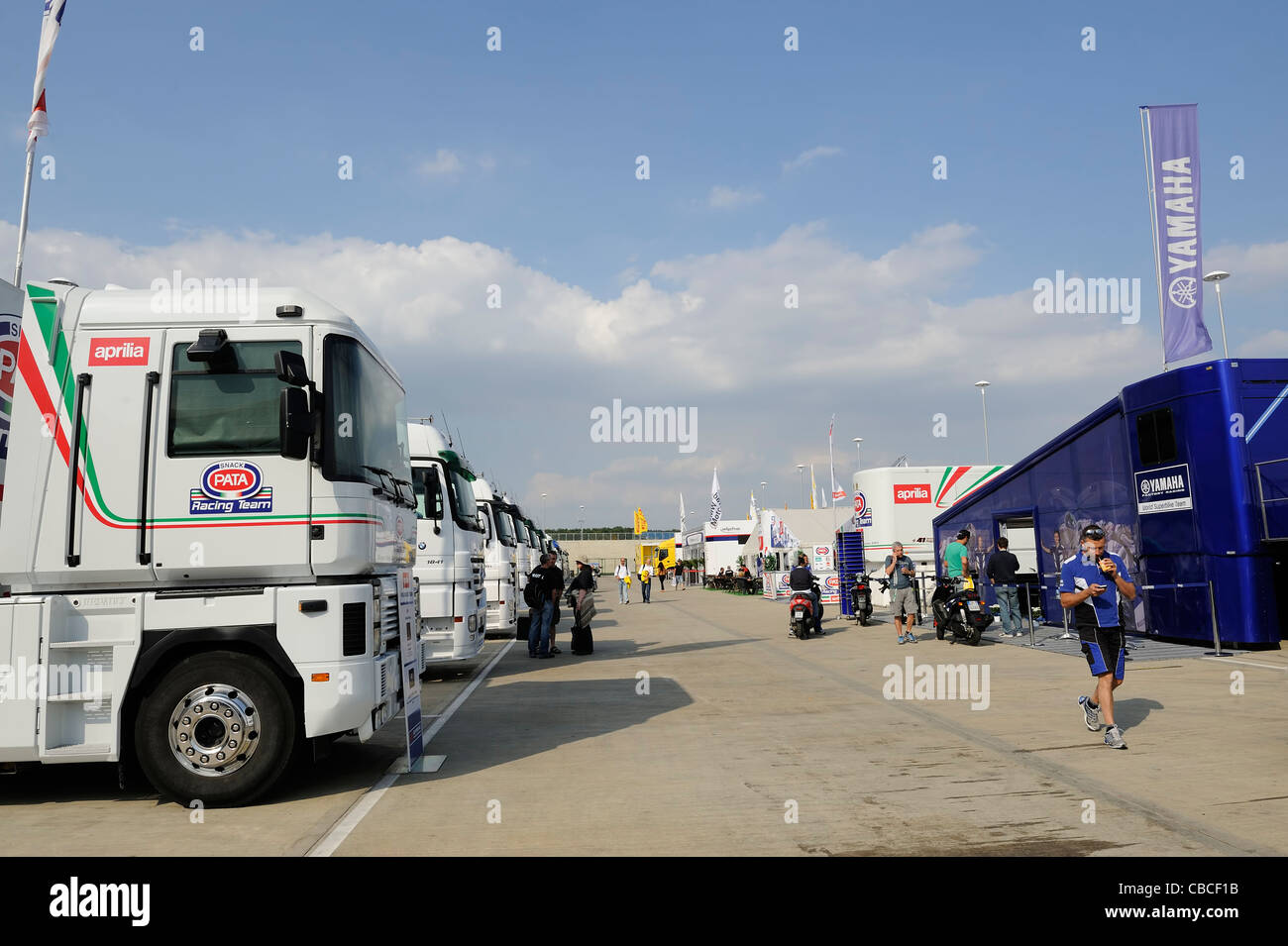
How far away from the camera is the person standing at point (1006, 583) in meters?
16.6

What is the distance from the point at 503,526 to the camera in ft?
67.7

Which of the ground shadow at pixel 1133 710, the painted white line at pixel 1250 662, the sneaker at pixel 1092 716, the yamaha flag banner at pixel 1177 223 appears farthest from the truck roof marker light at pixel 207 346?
the yamaha flag banner at pixel 1177 223

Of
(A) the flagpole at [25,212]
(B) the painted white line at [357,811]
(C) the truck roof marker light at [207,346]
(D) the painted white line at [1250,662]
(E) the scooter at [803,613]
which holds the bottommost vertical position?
(D) the painted white line at [1250,662]

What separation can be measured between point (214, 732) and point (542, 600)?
10.3 m

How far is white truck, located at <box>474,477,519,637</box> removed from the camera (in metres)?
18.3

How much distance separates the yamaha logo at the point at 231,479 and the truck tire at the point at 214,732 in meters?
1.12

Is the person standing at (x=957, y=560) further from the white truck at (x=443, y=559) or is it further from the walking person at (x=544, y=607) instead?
the white truck at (x=443, y=559)

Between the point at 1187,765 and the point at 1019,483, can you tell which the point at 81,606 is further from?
the point at 1019,483

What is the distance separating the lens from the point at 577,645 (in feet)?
56.5

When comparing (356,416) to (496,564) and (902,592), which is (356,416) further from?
(902,592)

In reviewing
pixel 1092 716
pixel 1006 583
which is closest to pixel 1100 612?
pixel 1092 716

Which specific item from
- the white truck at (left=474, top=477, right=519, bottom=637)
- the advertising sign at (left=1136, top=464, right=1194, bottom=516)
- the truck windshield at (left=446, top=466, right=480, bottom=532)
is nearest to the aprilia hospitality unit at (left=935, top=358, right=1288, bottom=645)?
the advertising sign at (left=1136, top=464, right=1194, bottom=516)
